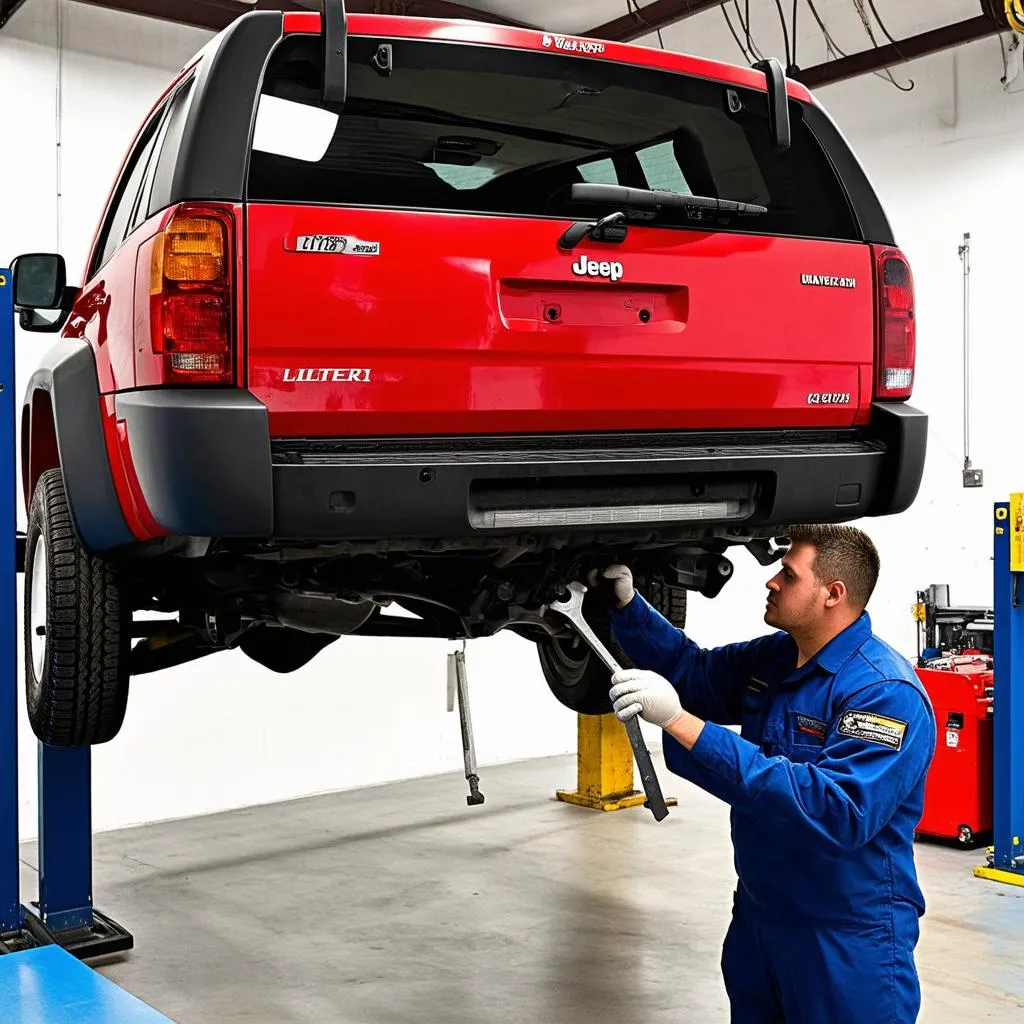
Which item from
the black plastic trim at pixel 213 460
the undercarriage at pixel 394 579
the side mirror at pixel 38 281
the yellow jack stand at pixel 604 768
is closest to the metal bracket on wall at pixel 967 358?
the yellow jack stand at pixel 604 768

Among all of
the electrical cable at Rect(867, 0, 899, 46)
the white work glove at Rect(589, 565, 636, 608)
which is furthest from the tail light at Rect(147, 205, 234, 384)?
the electrical cable at Rect(867, 0, 899, 46)

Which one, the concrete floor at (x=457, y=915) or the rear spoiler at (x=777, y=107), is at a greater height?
the rear spoiler at (x=777, y=107)

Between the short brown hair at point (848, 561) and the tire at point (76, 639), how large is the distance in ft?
5.41

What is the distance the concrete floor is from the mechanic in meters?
1.37

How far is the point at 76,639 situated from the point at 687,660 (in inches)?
59.1

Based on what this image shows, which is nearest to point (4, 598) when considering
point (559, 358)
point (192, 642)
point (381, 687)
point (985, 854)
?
point (192, 642)

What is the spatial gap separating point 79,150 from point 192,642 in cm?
349

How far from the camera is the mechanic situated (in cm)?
255

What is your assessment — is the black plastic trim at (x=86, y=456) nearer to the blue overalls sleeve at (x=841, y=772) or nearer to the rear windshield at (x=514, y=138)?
the rear windshield at (x=514, y=138)

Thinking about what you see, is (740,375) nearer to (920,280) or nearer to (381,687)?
(381,687)

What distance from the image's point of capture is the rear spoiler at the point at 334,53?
2443 mm

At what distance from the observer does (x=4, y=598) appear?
406 cm

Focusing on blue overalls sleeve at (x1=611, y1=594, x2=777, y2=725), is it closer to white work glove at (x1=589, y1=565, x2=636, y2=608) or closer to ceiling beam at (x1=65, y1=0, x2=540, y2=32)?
white work glove at (x1=589, y1=565, x2=636, y2=608)

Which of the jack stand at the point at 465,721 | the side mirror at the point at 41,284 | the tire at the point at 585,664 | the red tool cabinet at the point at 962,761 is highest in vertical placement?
the side mirror at the point at 41,284
